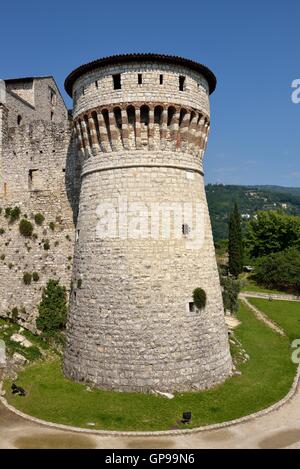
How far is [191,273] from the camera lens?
64.5 feet

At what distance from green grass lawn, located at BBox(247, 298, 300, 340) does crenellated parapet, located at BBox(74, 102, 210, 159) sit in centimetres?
1761

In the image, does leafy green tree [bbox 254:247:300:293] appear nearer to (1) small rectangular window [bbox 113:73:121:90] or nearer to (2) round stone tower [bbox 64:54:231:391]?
(2) round stone tower [bbox 64:54:231:391]

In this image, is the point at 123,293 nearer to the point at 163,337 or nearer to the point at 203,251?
the point at 163,337

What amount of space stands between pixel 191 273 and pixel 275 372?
7.41 metres

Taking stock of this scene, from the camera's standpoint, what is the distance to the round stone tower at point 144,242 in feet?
61.2

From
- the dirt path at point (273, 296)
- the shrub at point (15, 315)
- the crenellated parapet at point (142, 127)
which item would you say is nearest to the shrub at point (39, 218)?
the shrub at point (15, 315)

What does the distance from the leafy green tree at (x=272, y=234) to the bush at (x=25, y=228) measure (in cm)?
5254

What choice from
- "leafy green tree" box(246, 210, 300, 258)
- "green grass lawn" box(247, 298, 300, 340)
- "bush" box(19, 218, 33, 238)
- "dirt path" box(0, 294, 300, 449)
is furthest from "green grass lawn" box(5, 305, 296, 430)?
"leafy green tree" box(246, 210, 300, 258)

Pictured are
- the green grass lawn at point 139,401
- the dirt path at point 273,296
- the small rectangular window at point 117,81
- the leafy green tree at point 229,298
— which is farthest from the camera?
the dirt path at point 273,296

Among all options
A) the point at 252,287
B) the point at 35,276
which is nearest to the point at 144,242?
the point at 35,276

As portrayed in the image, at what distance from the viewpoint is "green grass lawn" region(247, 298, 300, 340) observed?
31548 mm

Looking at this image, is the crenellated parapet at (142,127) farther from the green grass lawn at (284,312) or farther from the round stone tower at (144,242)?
the green grass lawn at (284,312)

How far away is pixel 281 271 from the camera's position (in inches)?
2146
